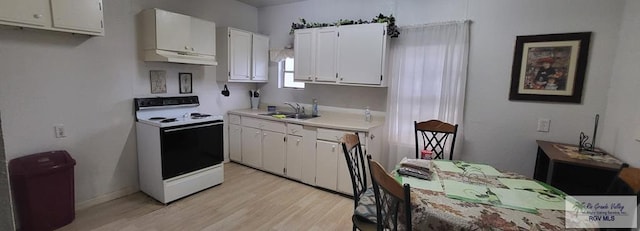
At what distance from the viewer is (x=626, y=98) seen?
2092 mm

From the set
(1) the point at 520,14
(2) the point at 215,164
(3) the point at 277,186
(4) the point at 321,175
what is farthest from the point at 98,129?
(1) the point at 520,14

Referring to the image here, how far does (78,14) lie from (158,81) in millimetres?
1071

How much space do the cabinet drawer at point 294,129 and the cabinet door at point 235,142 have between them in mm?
1001

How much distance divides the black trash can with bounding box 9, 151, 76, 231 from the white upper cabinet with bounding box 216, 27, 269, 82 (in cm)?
207

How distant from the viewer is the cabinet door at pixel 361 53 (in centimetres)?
323

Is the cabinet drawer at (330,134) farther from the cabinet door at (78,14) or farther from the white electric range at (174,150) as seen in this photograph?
the cabinet door at (78,14)

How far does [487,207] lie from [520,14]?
7.21 feet

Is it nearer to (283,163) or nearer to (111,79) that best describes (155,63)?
(111,79)

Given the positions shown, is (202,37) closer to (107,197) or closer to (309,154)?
(309,154)

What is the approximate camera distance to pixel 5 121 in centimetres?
237

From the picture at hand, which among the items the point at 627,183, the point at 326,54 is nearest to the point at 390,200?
the point at 627,183

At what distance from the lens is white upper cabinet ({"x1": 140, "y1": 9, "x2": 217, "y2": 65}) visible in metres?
3.06

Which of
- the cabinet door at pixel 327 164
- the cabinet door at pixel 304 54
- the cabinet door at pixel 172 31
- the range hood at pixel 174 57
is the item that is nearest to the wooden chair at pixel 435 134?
the cabinet door at pixel 327 164

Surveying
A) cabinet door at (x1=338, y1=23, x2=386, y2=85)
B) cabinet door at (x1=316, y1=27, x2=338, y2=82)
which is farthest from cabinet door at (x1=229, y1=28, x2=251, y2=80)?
cabinet door at (x1=338, y1=23, x2=386, y2=85)
